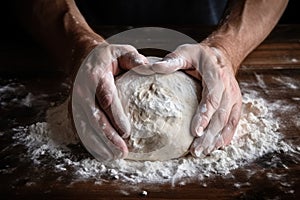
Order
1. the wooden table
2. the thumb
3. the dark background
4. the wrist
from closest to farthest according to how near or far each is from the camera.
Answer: the wooden table → the thumb → the wrist → the dark background

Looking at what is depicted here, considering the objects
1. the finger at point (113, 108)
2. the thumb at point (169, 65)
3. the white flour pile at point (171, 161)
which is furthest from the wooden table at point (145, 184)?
the thumb at point (169, 65)

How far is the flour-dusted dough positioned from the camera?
46.4 inches

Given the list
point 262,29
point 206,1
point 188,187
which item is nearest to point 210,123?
point 188,187

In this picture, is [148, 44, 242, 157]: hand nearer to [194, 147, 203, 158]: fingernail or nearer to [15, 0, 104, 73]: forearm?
[194, 147, 203, 158]: fingernail

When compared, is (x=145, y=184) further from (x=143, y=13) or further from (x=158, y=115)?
(x=143, y=13)

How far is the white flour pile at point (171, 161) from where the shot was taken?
44.9 inches

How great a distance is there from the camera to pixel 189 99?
1.21 metres

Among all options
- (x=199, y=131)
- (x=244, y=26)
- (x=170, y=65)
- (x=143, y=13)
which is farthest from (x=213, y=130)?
(x=143, y=13)

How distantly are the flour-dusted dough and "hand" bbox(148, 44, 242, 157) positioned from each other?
3 centimetres

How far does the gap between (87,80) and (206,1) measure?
78cm

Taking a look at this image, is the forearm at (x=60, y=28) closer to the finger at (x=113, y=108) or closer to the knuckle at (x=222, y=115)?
the finger at (x=113, y=108)

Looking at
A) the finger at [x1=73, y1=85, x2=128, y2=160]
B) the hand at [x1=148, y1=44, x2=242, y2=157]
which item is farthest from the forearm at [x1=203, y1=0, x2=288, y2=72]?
the finger at [x1=73, y1=85, x2=128, y2=160]

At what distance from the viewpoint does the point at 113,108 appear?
45.9 inches

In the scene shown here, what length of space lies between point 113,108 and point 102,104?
26 millimetres
